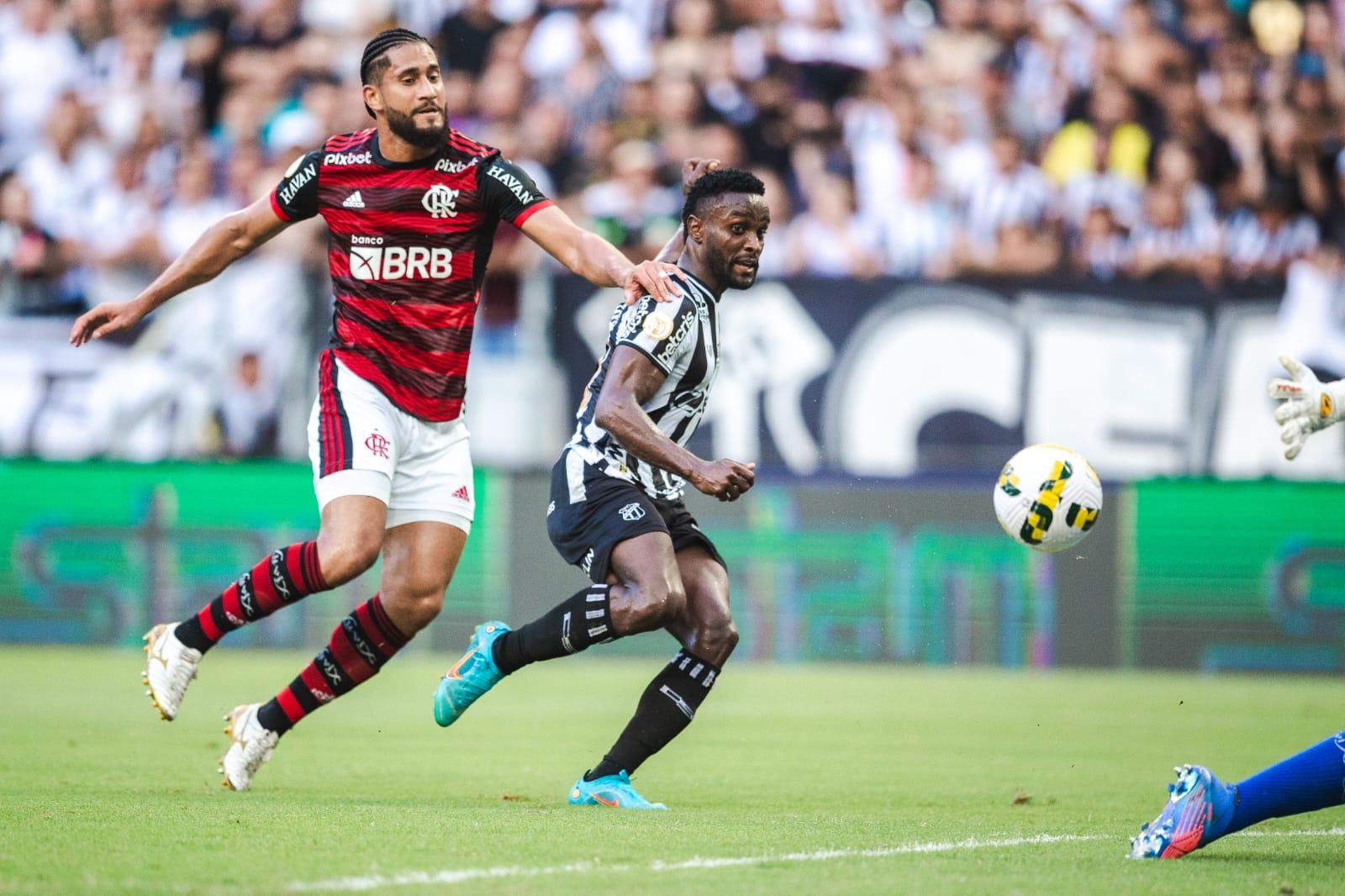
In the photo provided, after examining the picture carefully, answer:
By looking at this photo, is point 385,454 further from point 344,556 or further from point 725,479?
point 725,479

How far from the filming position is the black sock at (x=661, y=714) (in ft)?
22.1

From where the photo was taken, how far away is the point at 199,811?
6223 millimetres

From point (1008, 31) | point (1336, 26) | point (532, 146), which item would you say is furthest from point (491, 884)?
point (1336, 26)

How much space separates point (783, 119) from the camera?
54.8 feet

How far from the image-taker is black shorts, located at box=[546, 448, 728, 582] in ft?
22.4

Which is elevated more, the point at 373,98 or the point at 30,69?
the point at 30,69

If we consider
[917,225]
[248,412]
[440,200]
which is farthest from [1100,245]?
[440,200]

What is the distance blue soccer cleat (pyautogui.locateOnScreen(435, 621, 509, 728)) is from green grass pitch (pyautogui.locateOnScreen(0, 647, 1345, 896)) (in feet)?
1.19

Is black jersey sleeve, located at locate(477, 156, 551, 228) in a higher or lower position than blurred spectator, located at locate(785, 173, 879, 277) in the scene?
higher

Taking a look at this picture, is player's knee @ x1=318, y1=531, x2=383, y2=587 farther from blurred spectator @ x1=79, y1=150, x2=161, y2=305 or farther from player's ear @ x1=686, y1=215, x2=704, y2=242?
blurred spectator @ x1=79, y1=150, x2=161, y2=305

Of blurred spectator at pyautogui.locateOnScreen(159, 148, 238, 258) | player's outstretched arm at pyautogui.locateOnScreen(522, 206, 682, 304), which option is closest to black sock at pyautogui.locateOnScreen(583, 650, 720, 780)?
player's outstretched arm at pyautogui.locateOnScreen(522, 206, 682, 304)

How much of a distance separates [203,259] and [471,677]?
6.69 feet

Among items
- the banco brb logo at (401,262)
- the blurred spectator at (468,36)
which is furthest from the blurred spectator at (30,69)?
A: the banco brb logo at (401,262)

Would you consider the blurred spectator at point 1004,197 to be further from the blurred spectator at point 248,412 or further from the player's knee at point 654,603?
the player's knee at point 654,603
